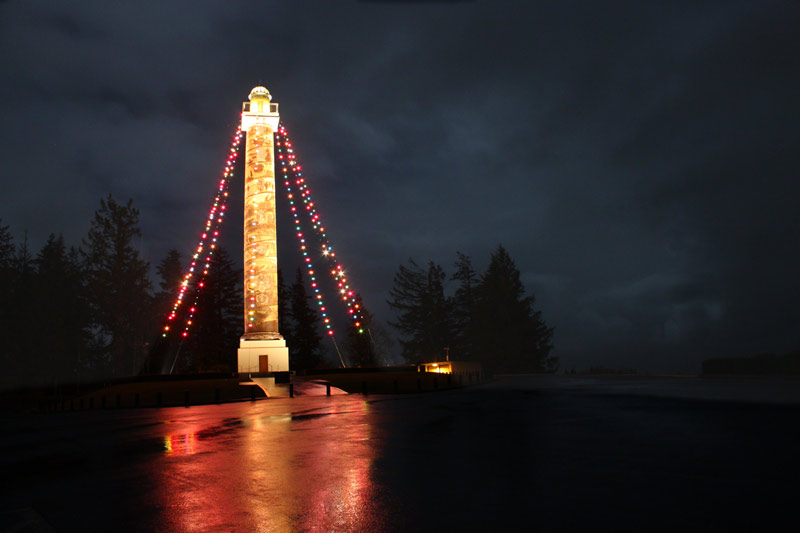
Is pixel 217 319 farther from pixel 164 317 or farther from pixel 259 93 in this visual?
pixel 259 93

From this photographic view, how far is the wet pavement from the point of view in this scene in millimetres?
5039

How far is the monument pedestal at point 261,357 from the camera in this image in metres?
36.3

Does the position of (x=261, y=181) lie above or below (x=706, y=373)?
above

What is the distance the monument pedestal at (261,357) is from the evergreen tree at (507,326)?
32649 mm

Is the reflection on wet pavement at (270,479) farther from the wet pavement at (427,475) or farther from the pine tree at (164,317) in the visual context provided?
the pine tree at (164,317)

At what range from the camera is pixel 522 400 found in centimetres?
1802

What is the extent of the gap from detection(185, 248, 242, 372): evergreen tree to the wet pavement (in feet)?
137

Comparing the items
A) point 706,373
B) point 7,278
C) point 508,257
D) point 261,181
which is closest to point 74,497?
point 261,181

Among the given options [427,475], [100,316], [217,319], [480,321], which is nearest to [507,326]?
[480,321]

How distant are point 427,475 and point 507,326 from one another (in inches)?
2290

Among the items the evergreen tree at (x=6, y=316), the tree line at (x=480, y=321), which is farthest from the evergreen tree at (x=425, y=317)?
the evergreen tree at (x=6, y=316)

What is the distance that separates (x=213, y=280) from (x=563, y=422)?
51.1 m

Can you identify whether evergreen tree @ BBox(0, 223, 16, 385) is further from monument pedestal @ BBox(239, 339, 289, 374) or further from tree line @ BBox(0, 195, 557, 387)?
monument pedestal @ BBox(239, 339, 289, 374)

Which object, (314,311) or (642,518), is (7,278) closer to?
(314,311)
